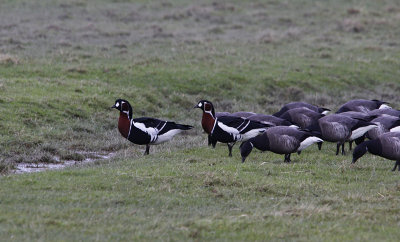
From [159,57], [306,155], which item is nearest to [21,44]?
[159,57]

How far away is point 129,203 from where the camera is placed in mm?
9688

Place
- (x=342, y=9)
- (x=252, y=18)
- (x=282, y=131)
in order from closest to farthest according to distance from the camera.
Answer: (x=282, y=131)
(x=252, y=18)
(x=342, y=9)

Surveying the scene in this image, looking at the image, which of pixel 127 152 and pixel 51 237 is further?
pixel 127 152

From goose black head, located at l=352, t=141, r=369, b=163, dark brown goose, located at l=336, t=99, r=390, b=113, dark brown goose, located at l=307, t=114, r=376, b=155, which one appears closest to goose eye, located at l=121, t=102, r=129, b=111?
dark brown goose, located at l=307, t=114, r=376, b=155

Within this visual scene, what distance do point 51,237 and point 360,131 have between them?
8698 millimetres

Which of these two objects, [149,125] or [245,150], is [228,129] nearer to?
[245,150]

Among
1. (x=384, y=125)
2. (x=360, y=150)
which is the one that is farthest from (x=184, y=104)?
(x=360, y=150)

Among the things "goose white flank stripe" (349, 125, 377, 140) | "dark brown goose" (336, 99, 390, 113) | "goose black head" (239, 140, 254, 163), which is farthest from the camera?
"dark brown goose" (336, 99, 390, 113)

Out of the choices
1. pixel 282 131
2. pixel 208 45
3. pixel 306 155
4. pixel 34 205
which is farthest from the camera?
pixel 208 45

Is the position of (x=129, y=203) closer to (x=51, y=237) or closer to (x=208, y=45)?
(x=51, y=237)

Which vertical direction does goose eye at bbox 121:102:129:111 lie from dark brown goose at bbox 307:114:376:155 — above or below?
above

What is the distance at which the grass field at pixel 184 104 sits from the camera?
8.89 m

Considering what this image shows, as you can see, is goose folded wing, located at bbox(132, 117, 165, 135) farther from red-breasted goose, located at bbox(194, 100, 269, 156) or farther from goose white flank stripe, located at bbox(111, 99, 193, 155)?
red-breasted goose, located at bbox(194, 100, 269, 156)

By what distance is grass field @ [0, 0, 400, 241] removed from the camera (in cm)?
889
